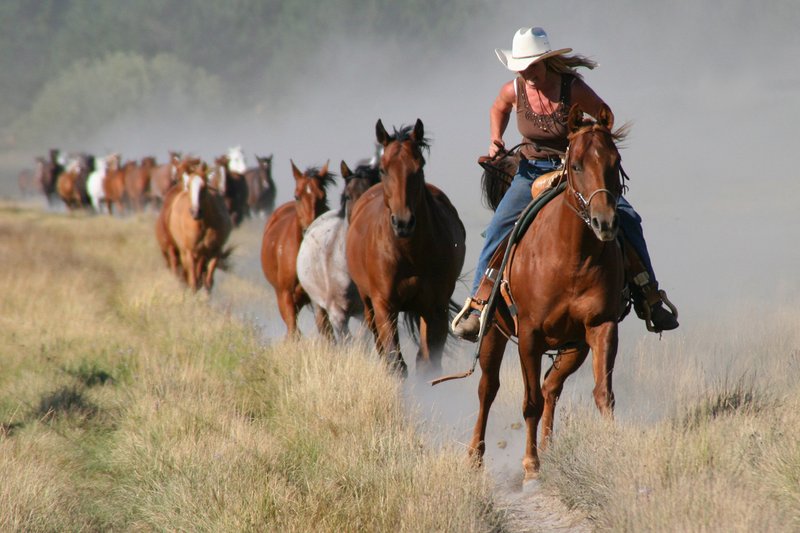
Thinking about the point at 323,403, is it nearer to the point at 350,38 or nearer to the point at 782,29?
the point at 782,29

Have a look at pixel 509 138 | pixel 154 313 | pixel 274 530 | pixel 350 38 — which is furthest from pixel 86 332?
pixel 350 38

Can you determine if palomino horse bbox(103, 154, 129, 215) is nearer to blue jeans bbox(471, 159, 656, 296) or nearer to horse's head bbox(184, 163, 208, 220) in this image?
horse's head bbox(184, 163, 208, 220)

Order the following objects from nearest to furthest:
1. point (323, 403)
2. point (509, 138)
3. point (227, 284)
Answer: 1. point (323, 403)
2. point (227, 284)
3. point (509, 138)

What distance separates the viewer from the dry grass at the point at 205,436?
569 centimetres

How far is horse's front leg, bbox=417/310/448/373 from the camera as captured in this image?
31.7 feet

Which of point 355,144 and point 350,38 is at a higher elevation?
point 350,38

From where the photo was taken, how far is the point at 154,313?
14.6m

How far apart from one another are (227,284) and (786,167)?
A: 24.1 metres

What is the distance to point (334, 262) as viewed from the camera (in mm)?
11148

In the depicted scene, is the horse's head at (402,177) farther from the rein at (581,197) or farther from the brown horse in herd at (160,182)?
the brown horse in herd at (160,182)

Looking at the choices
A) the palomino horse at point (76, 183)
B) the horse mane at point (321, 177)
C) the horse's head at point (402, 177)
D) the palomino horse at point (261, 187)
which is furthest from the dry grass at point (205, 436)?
the palomino horse at point (76, 183)

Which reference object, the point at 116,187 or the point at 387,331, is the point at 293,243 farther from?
the point at 116,187

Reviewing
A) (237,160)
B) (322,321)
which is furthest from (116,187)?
(322,321)

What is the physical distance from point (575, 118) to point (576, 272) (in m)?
0.89
